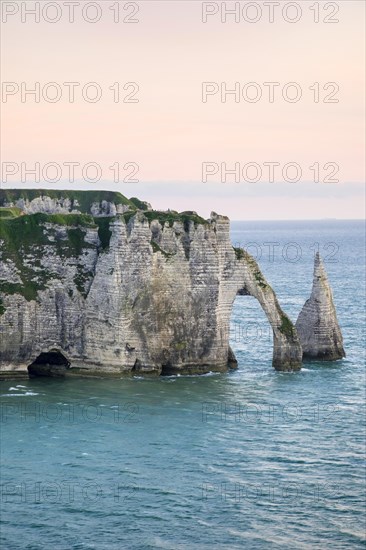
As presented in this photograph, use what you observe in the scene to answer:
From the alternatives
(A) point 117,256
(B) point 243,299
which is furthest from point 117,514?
(B) point 243,299

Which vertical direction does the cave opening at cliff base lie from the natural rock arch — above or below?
below

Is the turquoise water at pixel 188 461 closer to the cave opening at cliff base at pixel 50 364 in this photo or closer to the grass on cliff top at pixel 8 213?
the cave opening at cliff base at pixel 50 364

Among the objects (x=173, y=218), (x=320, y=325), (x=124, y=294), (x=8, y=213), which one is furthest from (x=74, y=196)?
(x=320, y=325)

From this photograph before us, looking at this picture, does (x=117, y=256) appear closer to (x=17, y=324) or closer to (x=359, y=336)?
(x=17, y=324)

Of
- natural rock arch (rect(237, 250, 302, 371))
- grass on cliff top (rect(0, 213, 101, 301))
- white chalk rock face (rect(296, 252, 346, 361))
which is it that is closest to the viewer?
grass on cliff top (rect(0, 213, 101, 301))

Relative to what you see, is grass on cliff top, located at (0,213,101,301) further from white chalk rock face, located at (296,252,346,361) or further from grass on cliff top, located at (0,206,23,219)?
white chalk rock face, located at (296,252,346,361)

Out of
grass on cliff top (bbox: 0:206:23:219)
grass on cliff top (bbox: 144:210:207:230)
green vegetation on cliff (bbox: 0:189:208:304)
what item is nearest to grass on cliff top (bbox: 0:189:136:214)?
grass on cliff top (bbox: 0:206:23:219)

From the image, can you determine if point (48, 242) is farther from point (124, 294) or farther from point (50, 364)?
point (50, 364)
